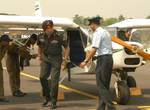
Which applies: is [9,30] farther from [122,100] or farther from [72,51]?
[122,100]

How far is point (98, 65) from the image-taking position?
8.79m

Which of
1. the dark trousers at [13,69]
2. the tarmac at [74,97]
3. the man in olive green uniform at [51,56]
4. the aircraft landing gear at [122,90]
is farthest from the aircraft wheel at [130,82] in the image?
the dark trousers at [13,69]

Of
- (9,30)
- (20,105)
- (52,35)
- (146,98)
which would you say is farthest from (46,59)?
(9,30)

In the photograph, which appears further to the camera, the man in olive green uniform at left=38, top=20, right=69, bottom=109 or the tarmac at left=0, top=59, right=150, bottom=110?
the tarmac at left=0, top=59, right=150, bottom=110

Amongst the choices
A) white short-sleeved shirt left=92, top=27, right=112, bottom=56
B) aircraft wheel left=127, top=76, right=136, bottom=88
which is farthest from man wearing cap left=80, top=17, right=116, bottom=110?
aircraft wheel left=127, top=76, right=136, bottom=88

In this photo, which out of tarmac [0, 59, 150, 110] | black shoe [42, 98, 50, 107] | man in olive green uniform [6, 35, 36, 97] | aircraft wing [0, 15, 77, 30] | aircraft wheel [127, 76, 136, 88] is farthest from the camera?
man in olive green uniform [6, 35, 36, 97]

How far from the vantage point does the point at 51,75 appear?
32.7 feet

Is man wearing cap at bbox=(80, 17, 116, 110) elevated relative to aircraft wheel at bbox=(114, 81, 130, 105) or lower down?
elevated

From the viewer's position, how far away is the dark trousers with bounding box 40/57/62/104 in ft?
32.5

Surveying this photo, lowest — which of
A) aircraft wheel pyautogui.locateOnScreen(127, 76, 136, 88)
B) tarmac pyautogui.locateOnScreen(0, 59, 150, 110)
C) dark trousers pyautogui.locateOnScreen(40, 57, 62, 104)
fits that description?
tarmac pyautogui.locateOnScreen(0, 59, 150, 110)

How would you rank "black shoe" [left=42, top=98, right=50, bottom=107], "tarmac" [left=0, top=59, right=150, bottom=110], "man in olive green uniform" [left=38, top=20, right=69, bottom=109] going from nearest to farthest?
"man in olive green uniform" [left=38, top=20, right=69, bottom=109] → "tarmac" [left=0, top=59, right=150, bottom=110] → "black shoe" [left=42, top=98, right=50, bottom=107]

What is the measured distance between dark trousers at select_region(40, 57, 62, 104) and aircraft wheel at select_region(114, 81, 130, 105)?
55.5 inches

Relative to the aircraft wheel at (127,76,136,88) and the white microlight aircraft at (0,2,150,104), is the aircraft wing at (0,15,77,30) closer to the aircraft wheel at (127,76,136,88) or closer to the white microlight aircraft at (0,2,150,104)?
the white microlight aircraft at (0,2,150,104)

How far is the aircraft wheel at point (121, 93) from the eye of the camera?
33.7 ft
